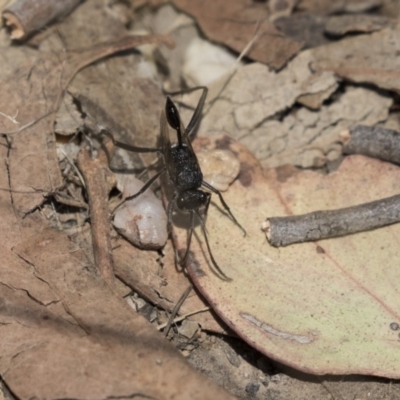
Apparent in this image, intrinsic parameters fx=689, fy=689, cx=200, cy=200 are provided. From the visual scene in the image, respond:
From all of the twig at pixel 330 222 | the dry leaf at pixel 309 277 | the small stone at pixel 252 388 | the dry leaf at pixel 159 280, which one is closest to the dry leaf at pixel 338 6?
the dry leaf at pixel 309 277

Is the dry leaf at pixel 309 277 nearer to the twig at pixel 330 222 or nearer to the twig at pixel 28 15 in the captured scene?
the twig at pixel 330 222

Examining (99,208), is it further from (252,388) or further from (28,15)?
(28,15)

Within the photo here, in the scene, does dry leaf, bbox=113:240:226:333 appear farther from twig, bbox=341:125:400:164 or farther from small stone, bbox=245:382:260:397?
twig, bbox=341:125:400:164

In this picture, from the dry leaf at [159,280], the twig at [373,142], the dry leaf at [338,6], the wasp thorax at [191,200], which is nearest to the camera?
the dry leaf at [159,280]

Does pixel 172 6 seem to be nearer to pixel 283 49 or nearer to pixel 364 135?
pixel 283 49

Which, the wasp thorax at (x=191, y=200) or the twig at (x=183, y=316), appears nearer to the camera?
the twig at (x=183, y=316)

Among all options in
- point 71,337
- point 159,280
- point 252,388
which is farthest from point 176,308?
point 71,337

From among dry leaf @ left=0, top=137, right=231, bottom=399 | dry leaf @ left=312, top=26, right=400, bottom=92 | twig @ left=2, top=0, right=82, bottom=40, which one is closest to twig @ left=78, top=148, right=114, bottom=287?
dry leaf @ left=0, top=137, right=231, bottom=399
